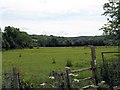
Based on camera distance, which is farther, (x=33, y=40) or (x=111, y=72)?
(x=33, y=40)

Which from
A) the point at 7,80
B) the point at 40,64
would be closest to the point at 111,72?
the point at 7,80

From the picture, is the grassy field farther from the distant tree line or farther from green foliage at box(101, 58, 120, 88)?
the distant tree line

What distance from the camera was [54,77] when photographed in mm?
10617

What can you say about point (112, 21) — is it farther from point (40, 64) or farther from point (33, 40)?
point (33, 40)

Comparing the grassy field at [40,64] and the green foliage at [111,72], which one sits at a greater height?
the green foliage at [111,72]

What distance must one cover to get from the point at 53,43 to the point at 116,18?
87.1 meters

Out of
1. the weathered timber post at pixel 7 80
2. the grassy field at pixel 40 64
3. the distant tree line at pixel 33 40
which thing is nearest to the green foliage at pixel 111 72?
the grassy field at pixel 40 64

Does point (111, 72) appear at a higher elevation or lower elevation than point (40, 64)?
higher

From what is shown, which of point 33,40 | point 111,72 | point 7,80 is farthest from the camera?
point 33,40

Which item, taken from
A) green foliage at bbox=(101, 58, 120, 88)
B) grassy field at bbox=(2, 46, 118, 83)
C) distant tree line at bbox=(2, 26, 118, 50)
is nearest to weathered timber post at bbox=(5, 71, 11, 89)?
grassy field at bbox=(2, 46, 118, 83)

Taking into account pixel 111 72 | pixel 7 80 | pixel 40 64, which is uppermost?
pixel 7 80

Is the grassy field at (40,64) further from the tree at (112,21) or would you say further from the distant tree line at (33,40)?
the distant tree line at (33,40)

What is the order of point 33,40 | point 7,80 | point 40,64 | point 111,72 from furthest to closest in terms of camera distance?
1. point 33,40
2. point 40,64
3. point 111,72
4. point 7,80

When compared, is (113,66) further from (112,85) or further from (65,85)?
(65,85)
